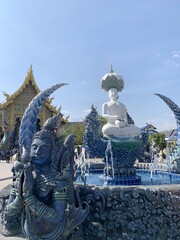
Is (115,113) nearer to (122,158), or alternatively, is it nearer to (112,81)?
(112,81)

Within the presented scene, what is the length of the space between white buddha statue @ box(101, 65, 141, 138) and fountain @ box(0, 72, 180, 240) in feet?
9.36

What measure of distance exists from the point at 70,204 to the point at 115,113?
4.29 meters

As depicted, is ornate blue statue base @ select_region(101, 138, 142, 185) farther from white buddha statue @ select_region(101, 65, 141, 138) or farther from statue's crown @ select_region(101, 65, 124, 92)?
statue's crown @ select_region(101, 65, 124, 92)

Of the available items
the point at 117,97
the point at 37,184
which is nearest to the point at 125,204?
the point at 37,184

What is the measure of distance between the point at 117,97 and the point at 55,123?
433 cm

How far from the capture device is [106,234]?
3.71 metres

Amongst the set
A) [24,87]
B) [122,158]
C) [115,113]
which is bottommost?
[122,158]

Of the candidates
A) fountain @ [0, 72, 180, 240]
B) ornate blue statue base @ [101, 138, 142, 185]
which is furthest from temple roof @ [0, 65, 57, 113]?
fountain @ [0, 72, 180, 240]

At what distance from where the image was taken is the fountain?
3.06m

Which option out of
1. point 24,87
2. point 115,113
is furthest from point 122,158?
point 24,87

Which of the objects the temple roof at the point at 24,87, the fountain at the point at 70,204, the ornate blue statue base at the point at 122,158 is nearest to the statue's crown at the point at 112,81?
the ornate blue statue base at the point at 122,158

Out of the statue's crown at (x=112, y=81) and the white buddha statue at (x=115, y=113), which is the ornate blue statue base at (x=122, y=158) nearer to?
the white buddha statue at (x=115, y=113)

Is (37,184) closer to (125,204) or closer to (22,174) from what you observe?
(22,174)

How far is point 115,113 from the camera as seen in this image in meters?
7.24
